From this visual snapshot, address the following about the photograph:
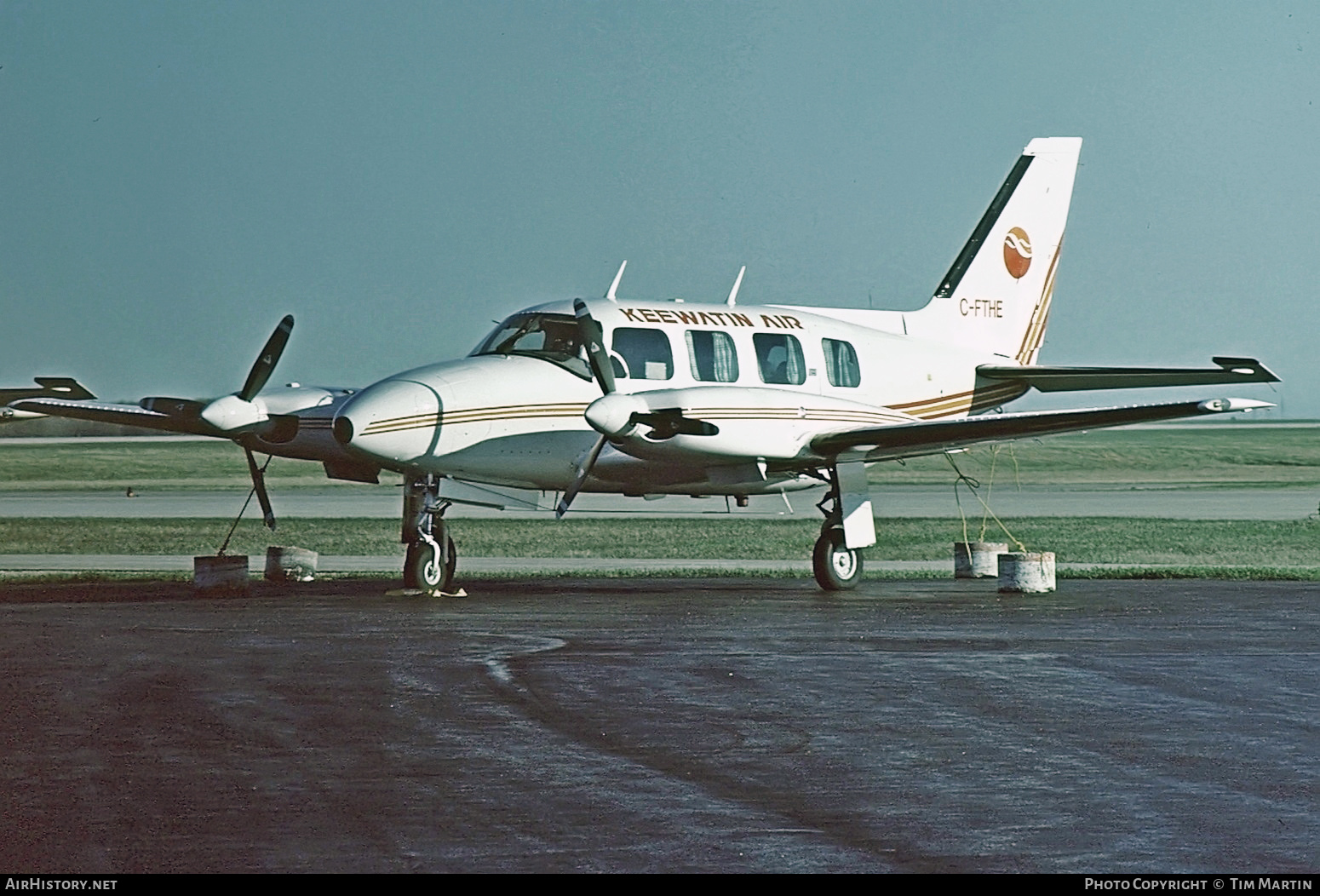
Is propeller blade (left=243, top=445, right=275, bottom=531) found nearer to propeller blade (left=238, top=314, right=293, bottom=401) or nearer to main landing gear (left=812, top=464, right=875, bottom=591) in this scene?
propeller blade (left=238, top=314, right=293, bottom=401)

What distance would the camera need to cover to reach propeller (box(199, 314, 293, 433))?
72.5 ft

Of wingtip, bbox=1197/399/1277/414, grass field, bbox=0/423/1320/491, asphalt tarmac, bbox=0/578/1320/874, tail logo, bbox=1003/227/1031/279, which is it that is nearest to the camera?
asphalt tarmac, bbox=0/578/1320/874

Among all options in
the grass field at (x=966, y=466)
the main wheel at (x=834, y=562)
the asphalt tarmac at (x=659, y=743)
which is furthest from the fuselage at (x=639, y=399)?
the grass field at (x=966, y=466)

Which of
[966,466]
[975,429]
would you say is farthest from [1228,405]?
[966,466]

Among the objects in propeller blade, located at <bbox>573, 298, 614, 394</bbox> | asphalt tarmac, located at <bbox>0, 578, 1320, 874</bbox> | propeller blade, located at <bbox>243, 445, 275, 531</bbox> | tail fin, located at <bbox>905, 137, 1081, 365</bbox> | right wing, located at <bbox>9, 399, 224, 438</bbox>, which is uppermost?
tail fin, located at <bbox>905, 137, 1081, 365</bbox>

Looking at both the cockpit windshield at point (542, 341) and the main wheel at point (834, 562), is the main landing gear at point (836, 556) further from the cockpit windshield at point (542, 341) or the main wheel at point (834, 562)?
the cockpit windshield at point (542, 341)

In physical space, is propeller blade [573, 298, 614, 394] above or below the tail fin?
below

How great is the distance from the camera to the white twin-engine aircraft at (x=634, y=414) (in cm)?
2133

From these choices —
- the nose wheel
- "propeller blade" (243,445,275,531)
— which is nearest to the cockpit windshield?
the nose wheel

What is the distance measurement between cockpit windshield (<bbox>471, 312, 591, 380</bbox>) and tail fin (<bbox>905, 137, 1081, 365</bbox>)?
7550mm

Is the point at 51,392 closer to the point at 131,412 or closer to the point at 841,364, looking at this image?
the point at 131,412

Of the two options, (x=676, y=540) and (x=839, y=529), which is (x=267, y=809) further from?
(x=676, y=540)

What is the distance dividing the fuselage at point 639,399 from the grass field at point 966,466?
4504 cm

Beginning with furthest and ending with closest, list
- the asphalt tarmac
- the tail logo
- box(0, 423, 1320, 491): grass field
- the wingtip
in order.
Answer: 1. box(0, 423, 1320, 491): grass field
2. the tail logo
3. the wingtip
4. the asphalt tarmac
